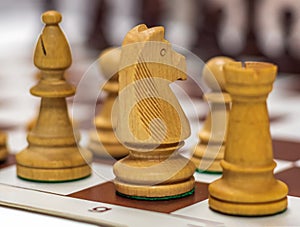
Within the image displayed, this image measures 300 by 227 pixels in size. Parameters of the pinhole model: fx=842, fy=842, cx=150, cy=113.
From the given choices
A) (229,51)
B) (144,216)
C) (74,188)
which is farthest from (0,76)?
(144,216)

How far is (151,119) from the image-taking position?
1.36 meters

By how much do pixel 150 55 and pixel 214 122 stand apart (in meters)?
0.36

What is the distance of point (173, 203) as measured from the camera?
4.47 ft

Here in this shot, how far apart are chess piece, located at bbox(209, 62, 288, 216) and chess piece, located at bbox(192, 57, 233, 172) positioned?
0.30 meters

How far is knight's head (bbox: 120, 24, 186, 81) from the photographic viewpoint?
4.42 ft

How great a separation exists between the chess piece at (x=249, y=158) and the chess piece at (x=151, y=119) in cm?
11

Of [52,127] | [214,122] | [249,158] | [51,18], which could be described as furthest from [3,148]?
[249,158]

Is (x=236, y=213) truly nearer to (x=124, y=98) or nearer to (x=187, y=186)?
(x=187, y=186)

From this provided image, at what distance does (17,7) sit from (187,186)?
445cm

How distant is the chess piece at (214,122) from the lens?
5.30ft

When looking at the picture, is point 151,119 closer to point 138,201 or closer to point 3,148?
point 138,201

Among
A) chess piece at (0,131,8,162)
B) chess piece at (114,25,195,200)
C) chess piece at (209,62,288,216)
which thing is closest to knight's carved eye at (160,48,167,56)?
chess piece at (114,25,195,200)

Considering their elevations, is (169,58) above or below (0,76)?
above

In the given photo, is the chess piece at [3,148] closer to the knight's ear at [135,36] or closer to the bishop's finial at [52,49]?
the bishop's finial at [52,49]
